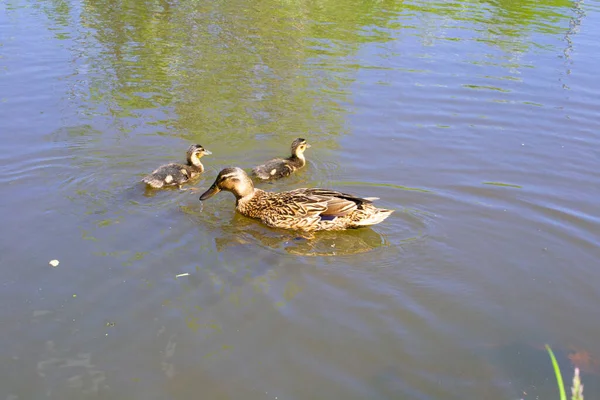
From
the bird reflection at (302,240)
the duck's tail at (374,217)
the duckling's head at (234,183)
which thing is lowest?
the bird reflection at (302,240)

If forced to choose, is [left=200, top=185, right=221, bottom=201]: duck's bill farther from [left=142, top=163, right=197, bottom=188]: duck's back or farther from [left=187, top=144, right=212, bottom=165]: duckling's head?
[left=187, top=144, right=212, bottom=165]: duckling's head

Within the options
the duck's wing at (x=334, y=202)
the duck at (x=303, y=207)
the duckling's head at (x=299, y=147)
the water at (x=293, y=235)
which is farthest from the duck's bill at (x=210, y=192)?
the duckling's head at (x=299, y=147)

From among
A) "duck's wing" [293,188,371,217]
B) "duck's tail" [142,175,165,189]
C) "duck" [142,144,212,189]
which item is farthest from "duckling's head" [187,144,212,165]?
"duck's wing" [293,188,371,217]

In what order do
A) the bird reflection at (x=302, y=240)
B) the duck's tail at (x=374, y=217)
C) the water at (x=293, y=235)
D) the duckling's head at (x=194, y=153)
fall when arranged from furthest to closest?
1. the duckling's head at (x=194, y=153)
2. the duck's tail at (x=374, y=217)
3. the bird reflection at (x=302, y=240)
4. the water at (x=293, y=235)

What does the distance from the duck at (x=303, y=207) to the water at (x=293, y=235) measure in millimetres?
192

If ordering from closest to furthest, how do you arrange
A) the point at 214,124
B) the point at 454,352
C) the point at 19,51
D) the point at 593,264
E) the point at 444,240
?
the point at 454,352 < the point at 593,264 < the point at 444,240 < the point at 214,124 < the point at 19,51

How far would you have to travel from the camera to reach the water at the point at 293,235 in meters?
4.61

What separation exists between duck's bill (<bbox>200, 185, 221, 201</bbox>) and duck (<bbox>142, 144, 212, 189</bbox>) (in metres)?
0.44

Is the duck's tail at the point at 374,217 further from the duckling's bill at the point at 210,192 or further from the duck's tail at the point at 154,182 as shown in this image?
the duck's tail at the point at 154,182

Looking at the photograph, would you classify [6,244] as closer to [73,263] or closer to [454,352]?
[73,263]

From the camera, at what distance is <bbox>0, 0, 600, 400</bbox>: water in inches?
182

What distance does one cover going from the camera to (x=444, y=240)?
6.46m

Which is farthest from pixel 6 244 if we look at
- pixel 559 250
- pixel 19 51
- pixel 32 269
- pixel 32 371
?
pixel 19 51

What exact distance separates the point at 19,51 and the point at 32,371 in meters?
9.38
